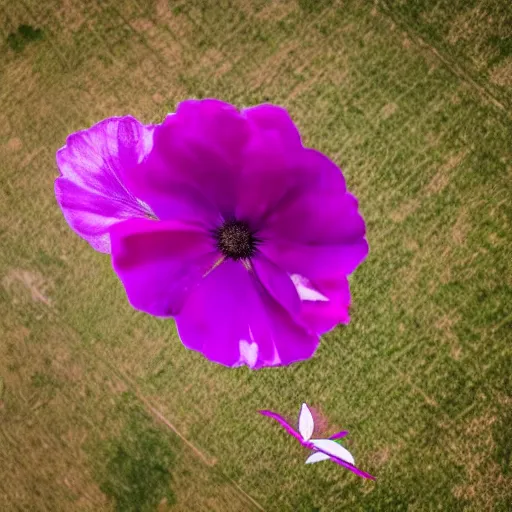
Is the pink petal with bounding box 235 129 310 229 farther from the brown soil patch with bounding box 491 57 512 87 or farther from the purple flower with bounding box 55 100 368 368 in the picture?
the brown soil patch with bounding box 491 57 512 87

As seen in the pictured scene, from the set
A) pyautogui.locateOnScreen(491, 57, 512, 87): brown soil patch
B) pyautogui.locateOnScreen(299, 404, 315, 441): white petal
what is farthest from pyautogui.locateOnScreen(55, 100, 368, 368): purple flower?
pyautogui.locateOnScreen(491, 57, 512, 87): brown soil patch

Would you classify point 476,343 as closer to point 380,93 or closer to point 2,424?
point 380,93

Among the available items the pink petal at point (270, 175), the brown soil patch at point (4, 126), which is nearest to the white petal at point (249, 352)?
the pink petal at point (270, 175)

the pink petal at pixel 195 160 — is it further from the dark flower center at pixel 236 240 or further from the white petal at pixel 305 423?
the white petal at pixel 305 423

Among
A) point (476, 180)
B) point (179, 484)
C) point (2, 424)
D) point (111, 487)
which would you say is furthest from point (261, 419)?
point (476, 180)

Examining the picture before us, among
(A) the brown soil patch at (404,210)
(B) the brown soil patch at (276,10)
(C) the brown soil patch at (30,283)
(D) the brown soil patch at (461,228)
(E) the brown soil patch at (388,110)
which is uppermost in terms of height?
(B) the brown soil patch at (276,10)

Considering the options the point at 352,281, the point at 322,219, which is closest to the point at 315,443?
the point at 352,281
